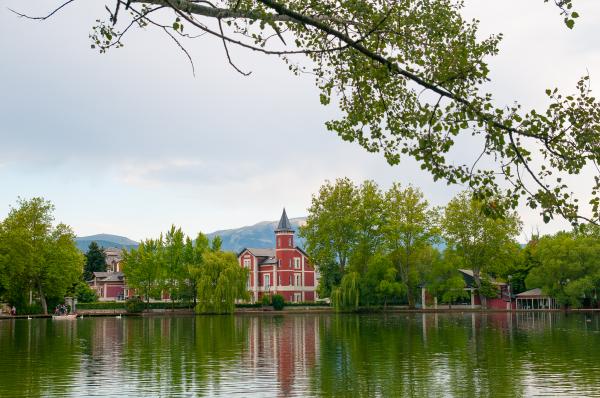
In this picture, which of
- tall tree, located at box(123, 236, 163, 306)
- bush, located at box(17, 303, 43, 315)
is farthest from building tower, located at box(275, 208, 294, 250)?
bush, located at box(17, 303, 43, 315)

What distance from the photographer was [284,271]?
8750 centimetres

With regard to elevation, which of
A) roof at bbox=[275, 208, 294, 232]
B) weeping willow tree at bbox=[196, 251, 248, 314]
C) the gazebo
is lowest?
the gazebo

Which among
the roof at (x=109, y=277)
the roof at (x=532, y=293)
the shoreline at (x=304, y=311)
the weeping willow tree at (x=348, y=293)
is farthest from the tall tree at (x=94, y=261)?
the roof at (x=532, y=293)

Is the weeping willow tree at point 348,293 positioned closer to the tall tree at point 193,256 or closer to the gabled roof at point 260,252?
the tall tree at point 193,256

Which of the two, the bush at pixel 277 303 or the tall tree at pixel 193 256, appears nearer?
the tall tree at pixel 193 256

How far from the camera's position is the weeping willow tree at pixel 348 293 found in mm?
68438

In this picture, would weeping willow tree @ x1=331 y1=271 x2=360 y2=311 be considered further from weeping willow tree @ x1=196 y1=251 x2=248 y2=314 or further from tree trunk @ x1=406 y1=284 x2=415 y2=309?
weeping willow tree @ x1=196 y1=251 x2=248 y2=314

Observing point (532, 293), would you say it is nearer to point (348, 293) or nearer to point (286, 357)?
point (348, 293)

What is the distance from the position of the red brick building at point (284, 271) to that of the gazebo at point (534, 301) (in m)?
26.3

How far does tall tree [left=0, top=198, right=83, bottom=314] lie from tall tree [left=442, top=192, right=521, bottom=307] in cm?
4006

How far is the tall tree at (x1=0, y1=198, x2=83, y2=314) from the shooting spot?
213 feet

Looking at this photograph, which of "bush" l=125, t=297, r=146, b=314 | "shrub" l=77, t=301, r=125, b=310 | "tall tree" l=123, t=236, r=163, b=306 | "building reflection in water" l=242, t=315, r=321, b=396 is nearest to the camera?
"building reflection in water" l=242, t=315, r=321, b=396

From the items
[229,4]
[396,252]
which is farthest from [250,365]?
[396,252]

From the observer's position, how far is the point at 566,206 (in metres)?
6.34
